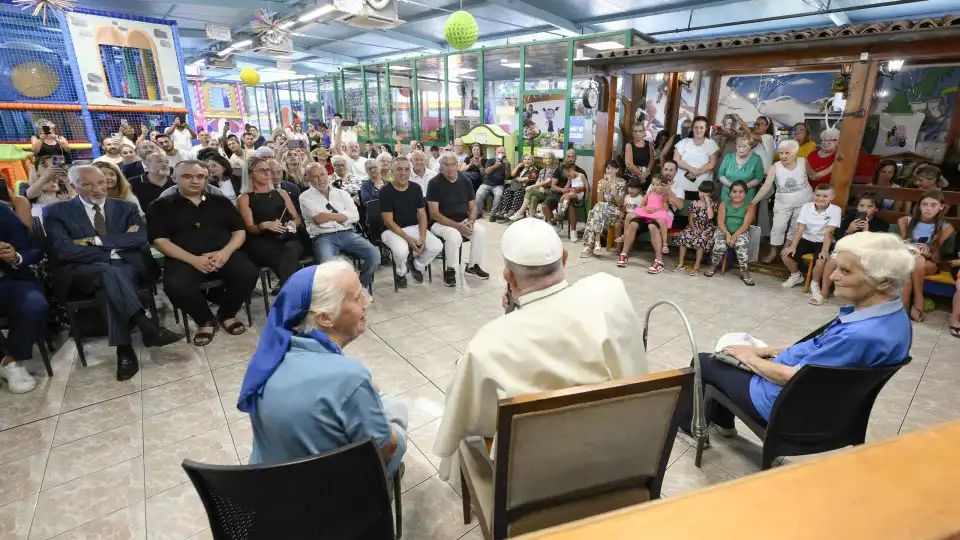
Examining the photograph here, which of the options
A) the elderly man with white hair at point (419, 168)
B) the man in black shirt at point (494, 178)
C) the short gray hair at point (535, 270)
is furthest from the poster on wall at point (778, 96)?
the short gray hair at point (535, 270)

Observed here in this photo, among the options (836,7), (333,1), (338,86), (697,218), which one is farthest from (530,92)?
(338,86)

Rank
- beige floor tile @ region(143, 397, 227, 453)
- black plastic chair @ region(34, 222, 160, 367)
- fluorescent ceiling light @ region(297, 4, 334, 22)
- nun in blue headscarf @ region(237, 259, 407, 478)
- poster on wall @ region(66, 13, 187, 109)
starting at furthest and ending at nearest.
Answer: poster on wall @ region(66, 13, 187, 109)
fluorescent ceiling light @ region(297, 4, 334, 22)
black plastic chair @ region(34, 222, 160, 367)
beige floor tile @ region(143, 397, 227, 453)
nun in blue headscarf @ region(237, 259, 407, 478)

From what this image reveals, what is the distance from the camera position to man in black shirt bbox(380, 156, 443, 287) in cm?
439

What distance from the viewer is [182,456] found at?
2191 mm

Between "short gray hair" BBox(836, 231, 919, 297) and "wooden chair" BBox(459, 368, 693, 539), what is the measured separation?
97cm

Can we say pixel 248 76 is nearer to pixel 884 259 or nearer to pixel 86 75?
pixel 86 75

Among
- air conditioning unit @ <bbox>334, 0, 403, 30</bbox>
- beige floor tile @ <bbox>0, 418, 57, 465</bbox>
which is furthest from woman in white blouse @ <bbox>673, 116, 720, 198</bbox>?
beige floor tile @ <bbox>0, 418, 57, 465</bbox>

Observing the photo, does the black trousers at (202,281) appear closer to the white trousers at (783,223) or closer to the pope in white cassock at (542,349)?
the pope in white cassock at (542,349)

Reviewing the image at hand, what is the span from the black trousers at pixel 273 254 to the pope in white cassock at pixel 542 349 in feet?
9.08

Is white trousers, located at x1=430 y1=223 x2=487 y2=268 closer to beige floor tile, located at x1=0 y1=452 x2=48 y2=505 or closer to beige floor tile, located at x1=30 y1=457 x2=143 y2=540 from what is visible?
beige floor tile, located at x1=30 y1=457 x2=143 y2=540

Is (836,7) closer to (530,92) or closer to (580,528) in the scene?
(530,92)

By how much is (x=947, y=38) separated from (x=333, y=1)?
22.7 ft

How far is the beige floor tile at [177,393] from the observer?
2.58 meters

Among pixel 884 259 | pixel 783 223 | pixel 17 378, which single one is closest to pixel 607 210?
pixel 783 223
